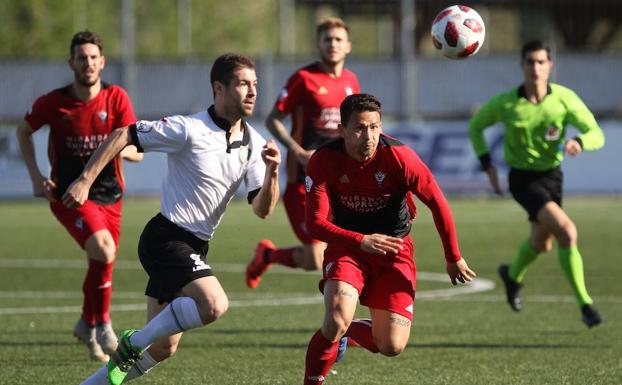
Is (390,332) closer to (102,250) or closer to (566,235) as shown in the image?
(102,250)

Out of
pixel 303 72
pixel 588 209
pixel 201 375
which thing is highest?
pixel 303 72

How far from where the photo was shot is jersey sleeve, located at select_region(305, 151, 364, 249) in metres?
7.00

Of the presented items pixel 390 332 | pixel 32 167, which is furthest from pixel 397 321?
pixel 32 167

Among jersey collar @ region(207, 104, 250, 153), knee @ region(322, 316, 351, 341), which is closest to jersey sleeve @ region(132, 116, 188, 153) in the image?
jersey collar @ region(207, 104, 250, 153)

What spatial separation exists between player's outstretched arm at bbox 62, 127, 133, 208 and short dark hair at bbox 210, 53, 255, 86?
61cm

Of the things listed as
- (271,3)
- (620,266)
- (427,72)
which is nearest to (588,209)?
(427,72)

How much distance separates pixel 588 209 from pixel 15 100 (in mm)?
13339

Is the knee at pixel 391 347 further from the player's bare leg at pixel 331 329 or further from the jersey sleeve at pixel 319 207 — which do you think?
the jersey sleeve at pixel 319 207

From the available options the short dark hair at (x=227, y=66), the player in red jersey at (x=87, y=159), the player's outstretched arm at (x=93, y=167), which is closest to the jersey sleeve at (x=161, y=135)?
the player's outstretched arm at (x=93, y=167)

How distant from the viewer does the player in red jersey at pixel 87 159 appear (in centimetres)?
914

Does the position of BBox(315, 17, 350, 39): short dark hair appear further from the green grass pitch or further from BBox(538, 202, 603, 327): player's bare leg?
the green grass pitch

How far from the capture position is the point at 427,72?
1133 inches

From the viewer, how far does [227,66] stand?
713cm

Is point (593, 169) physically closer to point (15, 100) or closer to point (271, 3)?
point (15, 100)
